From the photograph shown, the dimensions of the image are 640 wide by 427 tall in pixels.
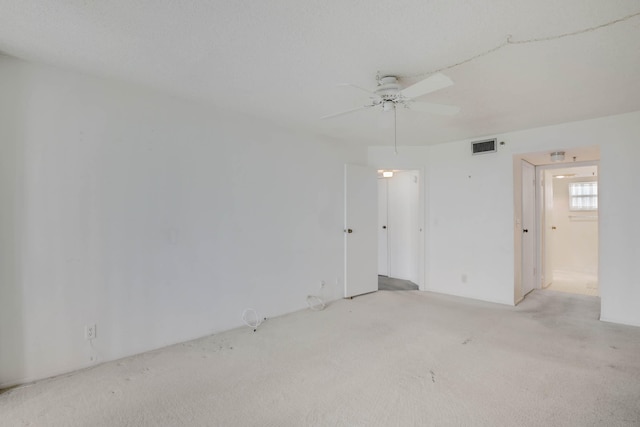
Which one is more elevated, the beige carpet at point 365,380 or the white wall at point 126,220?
the white wall at point 126,220

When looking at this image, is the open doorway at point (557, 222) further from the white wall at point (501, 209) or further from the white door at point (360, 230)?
the white door at point (360, 230)

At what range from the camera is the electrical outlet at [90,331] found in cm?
244

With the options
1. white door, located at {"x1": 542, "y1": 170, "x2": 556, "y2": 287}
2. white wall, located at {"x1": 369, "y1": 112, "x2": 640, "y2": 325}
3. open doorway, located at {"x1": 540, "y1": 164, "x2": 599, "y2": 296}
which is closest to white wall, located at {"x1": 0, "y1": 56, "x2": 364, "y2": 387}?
white wall, located at {"x1": 369, "y1": 112, "x2": 640, "y2": 325}

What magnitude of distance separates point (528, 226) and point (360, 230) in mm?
2562

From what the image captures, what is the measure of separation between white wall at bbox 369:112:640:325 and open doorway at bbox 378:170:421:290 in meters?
0.57

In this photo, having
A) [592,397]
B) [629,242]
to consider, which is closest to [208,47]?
[592,397]

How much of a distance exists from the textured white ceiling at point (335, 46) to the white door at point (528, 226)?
1.72 m

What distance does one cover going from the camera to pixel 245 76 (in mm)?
2412

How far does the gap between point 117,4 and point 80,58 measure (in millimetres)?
A: 859

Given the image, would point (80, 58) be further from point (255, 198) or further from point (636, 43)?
point (636, 43)

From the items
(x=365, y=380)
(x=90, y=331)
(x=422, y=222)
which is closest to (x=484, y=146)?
(x=422, y=222)

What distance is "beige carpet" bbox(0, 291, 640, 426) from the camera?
1.86 m

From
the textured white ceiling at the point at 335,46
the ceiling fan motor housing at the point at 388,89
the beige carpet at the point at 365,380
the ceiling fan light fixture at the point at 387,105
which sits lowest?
the beige carpet at the point at 365,380

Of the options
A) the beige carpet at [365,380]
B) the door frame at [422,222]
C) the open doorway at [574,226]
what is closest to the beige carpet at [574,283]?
the open doorway at [574,226]
